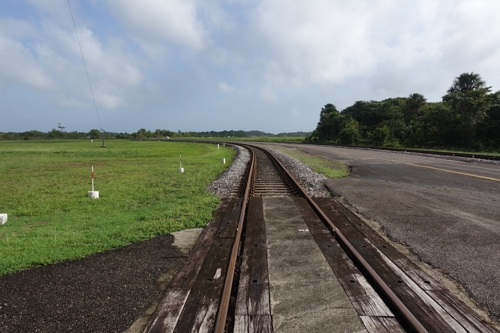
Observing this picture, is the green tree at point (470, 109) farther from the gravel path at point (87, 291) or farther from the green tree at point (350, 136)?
the gravel path at point (87, 291)

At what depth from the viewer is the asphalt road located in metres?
3.97

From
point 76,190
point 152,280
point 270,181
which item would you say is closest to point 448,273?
point 152,280

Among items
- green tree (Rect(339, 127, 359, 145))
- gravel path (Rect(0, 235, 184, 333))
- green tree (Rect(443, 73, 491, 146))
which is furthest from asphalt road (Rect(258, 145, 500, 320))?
green tree (Rect(339, 127, 359, 145))

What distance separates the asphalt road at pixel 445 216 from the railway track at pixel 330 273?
1.64ft

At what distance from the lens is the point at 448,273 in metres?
3.94

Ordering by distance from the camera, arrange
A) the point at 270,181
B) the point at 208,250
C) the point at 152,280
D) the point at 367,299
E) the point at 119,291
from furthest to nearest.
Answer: the point at 270,181 < the point at 208,250 < the point at 152,280 < the point at 119,291 < the point at 367,299

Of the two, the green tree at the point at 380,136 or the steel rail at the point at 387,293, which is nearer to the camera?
the steel rail at the point at 387,293

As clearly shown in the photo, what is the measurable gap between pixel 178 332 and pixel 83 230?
4362 mm

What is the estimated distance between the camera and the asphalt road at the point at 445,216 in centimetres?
397

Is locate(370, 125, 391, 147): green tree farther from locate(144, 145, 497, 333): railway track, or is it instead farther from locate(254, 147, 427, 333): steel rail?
locate(254, 147, 427, 333): steel rail

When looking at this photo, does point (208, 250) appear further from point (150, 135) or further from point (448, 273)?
point (150, 135)

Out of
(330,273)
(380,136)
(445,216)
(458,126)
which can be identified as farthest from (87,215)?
(380,136)

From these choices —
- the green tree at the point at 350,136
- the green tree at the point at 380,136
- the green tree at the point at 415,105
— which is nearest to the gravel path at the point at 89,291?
the green tree at the point at 380,136

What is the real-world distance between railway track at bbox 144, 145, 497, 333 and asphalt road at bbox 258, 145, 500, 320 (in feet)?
1.64
